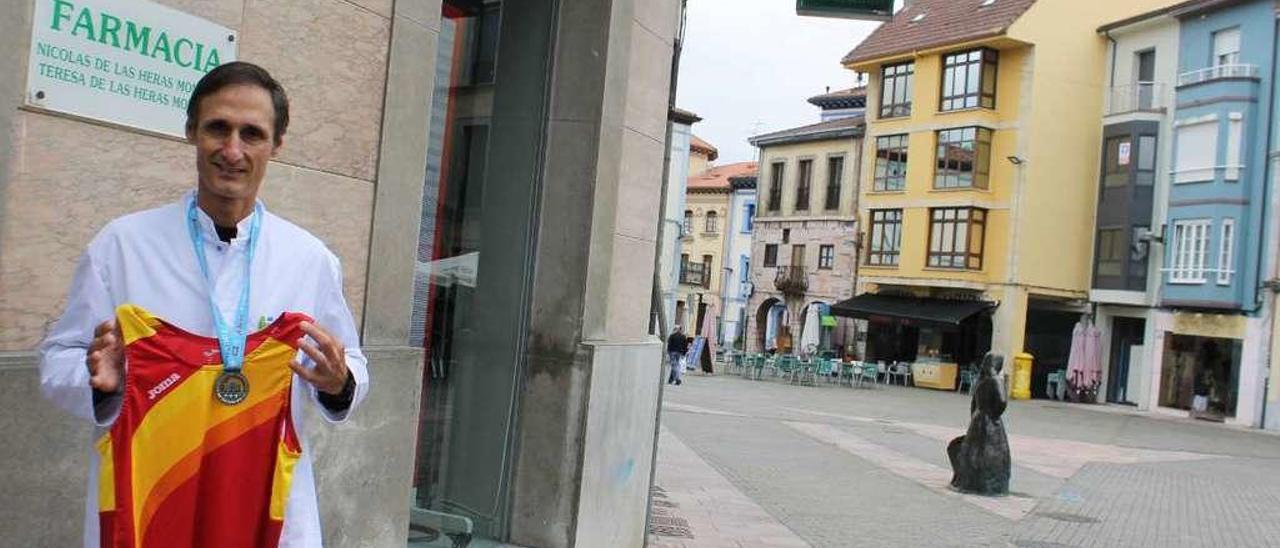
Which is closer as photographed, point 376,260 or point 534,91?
point 376,260

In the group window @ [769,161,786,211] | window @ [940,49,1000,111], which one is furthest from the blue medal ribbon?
window @ [769,161,786,211]

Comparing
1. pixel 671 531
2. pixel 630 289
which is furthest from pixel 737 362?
pixel 630 289

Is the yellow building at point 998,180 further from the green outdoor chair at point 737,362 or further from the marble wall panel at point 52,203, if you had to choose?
the marble wall panel at point 52,203

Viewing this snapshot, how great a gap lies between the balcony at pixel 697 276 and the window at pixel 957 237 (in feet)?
87.7

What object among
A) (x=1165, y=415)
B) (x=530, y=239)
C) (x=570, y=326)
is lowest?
(x=1165, y=415)

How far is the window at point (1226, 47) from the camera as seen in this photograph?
34969 millimetres

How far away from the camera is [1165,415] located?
34750 mm

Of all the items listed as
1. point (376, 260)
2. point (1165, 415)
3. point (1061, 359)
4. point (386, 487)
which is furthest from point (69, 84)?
point (1061, 359)

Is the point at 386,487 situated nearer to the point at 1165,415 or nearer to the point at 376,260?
the point at 376,260

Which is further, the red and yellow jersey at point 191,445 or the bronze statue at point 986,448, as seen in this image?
the bronze statue at point 986,448

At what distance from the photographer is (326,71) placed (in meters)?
4.46

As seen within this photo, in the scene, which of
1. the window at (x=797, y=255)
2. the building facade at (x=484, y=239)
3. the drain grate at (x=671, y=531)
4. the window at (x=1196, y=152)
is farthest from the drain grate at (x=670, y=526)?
the window at (x=797, y=255)

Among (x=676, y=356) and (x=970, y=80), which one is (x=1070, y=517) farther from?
(x=970, y=80)

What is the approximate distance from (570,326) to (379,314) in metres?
1.57
